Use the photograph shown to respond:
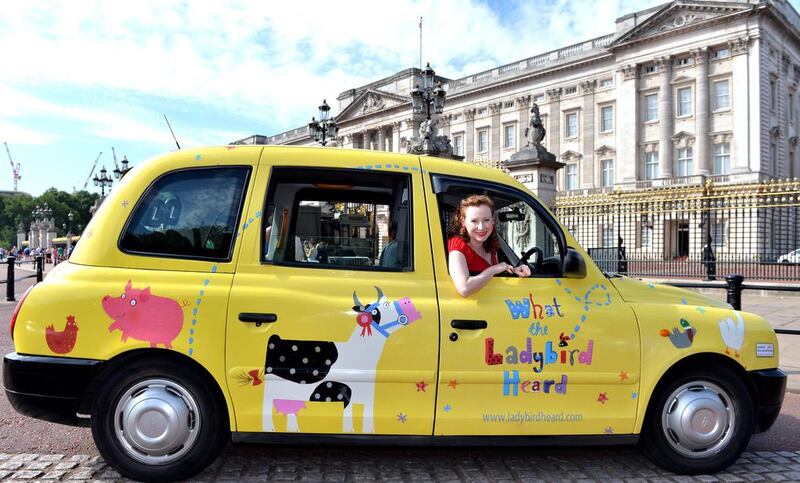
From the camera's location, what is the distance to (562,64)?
171 ft

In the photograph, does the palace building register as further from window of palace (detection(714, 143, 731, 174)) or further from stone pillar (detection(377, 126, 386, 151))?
stone pillar (detection(377, 126, 386, 151))

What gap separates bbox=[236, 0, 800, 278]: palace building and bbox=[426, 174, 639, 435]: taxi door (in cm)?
3255

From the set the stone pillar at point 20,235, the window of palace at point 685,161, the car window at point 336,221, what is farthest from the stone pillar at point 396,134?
the car window at point 336,221

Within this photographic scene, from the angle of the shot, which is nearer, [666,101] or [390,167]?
[390,167]

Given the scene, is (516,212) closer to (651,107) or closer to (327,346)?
(327,346)

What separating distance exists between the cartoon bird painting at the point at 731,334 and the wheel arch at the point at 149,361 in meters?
3.04

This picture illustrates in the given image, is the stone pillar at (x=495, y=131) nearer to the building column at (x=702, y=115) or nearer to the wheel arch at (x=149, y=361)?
the building column at (x=702, y=115)

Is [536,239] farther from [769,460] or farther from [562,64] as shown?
[562,64]

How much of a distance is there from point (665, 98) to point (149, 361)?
4963cm

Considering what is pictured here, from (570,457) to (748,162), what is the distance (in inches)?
1749

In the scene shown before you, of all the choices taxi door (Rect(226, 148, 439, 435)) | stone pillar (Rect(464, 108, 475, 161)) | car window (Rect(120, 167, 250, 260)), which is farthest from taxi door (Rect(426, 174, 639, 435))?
stone pillar (Rect(464, 108, 475, 161))

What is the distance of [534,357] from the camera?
3283 millimetres

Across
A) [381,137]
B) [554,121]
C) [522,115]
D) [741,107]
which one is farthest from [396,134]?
[741,107]

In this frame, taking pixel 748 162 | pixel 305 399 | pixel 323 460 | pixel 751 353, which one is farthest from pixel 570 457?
pixel 748 162
